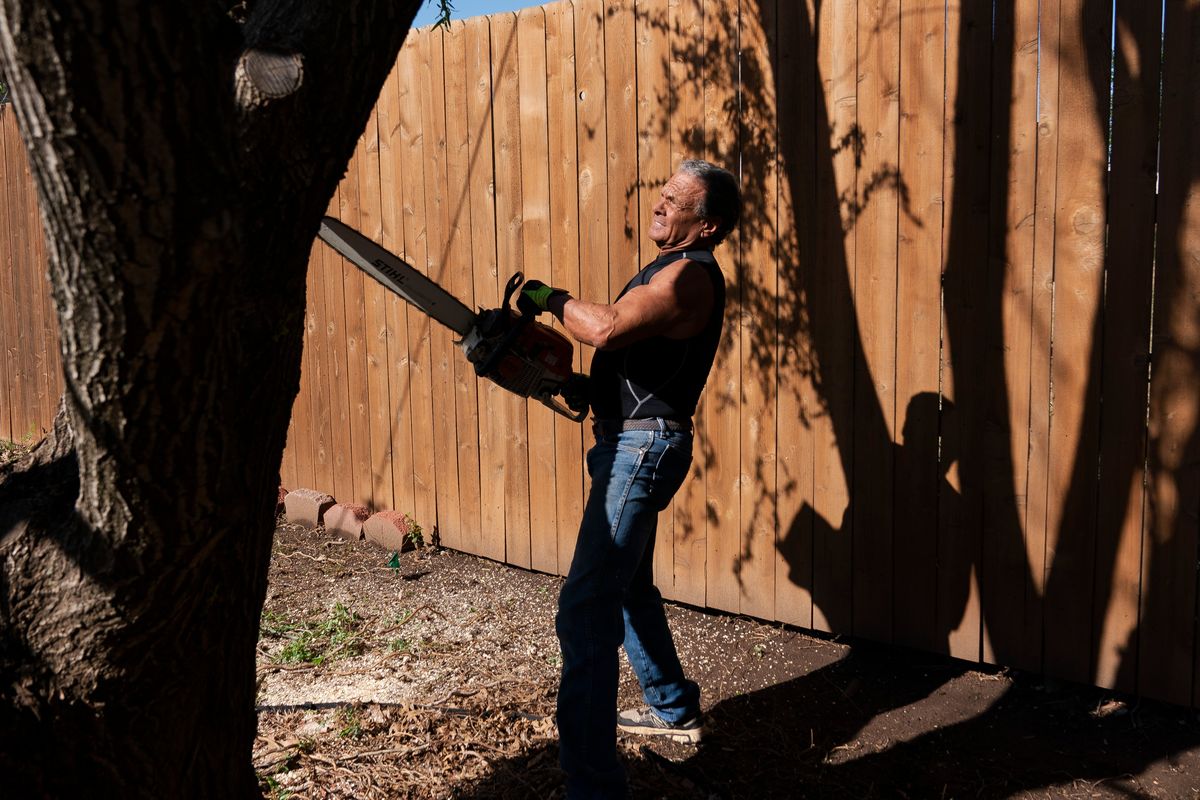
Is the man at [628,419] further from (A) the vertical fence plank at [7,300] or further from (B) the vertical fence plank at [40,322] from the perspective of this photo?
(A) the vertical fence plank at [7,300]

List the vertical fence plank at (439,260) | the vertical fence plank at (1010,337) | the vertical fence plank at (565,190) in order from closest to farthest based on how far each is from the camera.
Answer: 1. the vertical fence plank at (1010,337)
2. the vertical fence plank at (565,190)
3. the vertical fence plank at (439,260)

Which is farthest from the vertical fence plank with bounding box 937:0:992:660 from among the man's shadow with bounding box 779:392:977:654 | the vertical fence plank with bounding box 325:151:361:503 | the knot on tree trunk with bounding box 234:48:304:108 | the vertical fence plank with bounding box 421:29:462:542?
the vertical fence plank with bounding box 325:151:361:503

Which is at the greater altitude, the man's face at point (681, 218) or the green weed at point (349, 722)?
the man's face at point (681, 218)

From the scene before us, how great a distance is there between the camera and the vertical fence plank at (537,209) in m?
4.59

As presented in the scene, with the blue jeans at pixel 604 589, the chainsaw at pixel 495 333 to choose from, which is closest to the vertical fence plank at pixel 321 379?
the chainsaw at pixel 495 333

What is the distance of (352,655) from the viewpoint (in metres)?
4.18

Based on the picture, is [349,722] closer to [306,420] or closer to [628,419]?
[628,419]

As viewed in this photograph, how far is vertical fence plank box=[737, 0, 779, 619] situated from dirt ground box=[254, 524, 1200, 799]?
30 centimetres

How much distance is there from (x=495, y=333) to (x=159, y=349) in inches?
64.7

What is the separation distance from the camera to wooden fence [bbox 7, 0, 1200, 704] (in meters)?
3.25

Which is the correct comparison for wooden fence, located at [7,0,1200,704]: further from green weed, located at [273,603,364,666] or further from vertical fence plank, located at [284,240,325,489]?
vertical fence plank, located at [284,240,325,489]

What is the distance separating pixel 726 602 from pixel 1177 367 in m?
1.99

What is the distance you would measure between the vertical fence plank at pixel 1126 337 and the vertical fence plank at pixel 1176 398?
3 cm

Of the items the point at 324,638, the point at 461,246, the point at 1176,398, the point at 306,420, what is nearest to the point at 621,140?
the point at 461,246
